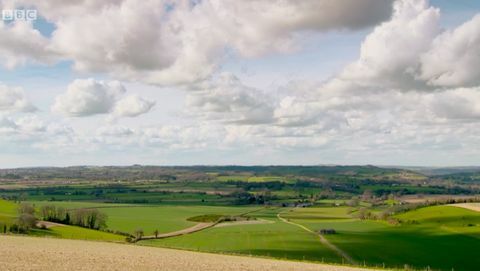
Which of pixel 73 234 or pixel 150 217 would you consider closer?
pixel 73 234

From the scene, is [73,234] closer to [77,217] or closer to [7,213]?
[77,217]

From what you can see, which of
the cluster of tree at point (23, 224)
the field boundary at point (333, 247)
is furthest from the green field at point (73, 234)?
the field boundary at point (333, 247)

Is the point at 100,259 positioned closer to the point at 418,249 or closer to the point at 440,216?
the point at 418,249

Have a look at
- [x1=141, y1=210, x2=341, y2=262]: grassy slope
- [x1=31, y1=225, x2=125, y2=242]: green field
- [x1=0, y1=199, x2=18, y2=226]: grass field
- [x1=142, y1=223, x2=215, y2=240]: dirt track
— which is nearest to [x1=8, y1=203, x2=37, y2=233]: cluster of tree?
[x1=31, y1=225, x2=125, y2=242]: green field

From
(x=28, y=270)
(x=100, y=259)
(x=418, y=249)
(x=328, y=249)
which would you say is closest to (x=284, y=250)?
(x=328, y=249)

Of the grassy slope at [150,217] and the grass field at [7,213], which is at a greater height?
the grass field at [7,213]

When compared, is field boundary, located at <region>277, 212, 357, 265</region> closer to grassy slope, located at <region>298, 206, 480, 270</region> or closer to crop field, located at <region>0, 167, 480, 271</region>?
crop field, located at <region>0, 167, 480, 271</region>

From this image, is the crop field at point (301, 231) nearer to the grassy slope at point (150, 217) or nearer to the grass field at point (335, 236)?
the grass field at point (335, 236)

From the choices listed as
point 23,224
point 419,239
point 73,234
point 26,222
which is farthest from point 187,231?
point 419,239
